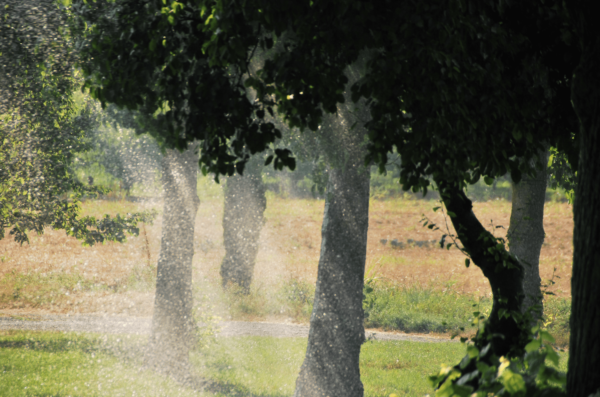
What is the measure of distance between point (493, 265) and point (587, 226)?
190 centimetres

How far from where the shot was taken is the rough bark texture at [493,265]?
398cm

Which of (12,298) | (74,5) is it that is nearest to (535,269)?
(74,5)

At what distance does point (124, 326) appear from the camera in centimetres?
1423

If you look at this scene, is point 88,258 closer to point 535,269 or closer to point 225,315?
point 225,315

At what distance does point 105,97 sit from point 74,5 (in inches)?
120

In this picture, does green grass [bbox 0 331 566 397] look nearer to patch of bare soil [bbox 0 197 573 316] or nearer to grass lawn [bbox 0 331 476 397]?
grass lawn [bbox 0 331 476 397]

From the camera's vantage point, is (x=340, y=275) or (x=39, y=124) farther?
(x=39, y=124)

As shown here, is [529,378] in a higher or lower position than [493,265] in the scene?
lower

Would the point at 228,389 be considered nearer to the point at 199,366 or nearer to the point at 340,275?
the point at 199,366

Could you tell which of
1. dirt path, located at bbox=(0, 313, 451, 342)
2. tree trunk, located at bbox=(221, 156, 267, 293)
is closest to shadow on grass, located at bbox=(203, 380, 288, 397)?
dirt path, located at bbox=(0, 313, 451, 342)

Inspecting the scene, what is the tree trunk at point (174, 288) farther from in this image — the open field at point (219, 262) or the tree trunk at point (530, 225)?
the tree trunk at point (530, 225)

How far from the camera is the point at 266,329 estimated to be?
14.7m

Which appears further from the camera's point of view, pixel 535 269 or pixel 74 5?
pixel 535 269

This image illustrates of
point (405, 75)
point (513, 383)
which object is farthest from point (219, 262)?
point (513, 383)
